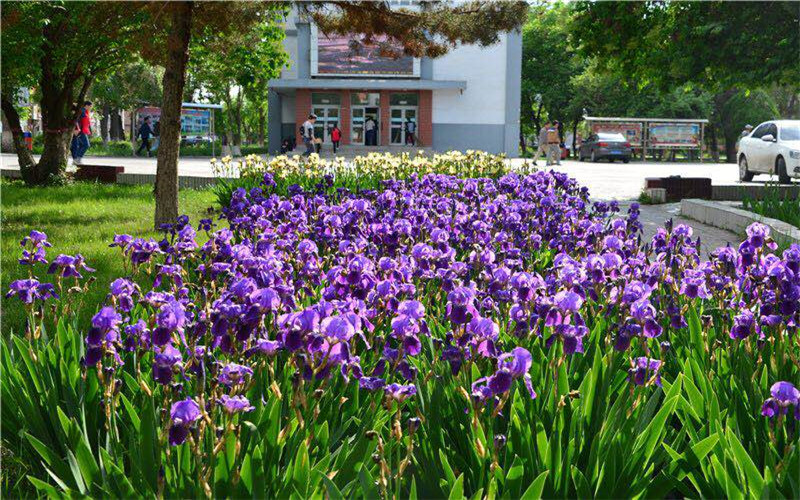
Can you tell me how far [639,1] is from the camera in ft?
44.7

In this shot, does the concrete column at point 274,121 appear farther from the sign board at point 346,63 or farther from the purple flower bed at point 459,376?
the purple flower bed at point 459,376

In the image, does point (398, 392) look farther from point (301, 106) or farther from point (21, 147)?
point (301, 106)

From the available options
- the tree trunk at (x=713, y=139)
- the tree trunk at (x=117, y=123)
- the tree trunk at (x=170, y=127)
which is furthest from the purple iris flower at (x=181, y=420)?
the tree trunk at (x=713, y=139)

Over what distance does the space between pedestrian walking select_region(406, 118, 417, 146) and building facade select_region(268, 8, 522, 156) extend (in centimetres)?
5

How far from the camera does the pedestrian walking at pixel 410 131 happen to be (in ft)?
134

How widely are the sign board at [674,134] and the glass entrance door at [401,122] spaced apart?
1142 centimetres

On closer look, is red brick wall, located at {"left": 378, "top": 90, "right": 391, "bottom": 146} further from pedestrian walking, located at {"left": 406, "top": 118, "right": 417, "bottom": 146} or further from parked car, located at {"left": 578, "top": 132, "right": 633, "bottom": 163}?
parked car, located at {"left": 578, "top": 132, "right": 633, "bottom": 163}

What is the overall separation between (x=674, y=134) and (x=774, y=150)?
22660 millimetres

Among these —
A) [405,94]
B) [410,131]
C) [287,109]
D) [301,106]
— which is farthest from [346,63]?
[410,131]

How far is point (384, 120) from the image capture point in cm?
4153

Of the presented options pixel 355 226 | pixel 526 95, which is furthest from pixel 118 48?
pixel 526 95

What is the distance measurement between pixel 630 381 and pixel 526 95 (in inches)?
2071

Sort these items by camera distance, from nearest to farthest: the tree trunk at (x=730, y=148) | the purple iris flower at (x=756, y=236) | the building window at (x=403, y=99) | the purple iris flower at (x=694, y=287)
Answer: the purple iris flower at (x=694, y=287) → the purple iris flower at (x=756, y=236) → the building window at (x=403, y=99) → the tree trunk at (x=730, y=148)

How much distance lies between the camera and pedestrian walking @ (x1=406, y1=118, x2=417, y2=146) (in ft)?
134
